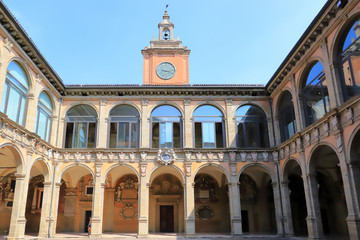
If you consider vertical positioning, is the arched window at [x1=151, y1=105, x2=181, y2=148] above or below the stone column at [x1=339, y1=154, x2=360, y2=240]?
above

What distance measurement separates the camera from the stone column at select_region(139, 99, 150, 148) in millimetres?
18980

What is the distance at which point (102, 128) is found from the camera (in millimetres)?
19172

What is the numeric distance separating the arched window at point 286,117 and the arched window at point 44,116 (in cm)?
1387

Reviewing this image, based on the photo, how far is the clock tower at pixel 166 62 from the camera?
25.6 metres

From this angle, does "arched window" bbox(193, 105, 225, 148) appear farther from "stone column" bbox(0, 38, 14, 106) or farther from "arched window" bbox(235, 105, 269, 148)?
"stone column" bbox(0, 38, 14, 106)

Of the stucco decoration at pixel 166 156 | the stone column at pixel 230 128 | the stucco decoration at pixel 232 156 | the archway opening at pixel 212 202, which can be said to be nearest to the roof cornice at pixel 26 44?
the stucco decoration at pixel 166 156

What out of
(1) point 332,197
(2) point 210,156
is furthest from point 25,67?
(1) point 332,197

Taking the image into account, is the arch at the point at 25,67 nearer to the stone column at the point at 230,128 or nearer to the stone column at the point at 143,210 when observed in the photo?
the stone column at the point at 143,210

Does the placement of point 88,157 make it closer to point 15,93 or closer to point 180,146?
point 180,146

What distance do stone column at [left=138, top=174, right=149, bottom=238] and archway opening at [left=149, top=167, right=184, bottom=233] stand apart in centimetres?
268

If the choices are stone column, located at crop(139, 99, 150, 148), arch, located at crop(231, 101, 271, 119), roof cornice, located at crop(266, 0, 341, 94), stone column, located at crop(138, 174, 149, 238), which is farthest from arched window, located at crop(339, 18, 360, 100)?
stone column, located at crop(138, 174, 149, 238)

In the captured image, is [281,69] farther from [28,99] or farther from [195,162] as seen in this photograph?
[28,99]

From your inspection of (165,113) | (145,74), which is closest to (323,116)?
(165,113)

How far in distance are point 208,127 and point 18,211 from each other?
37.3 ft
